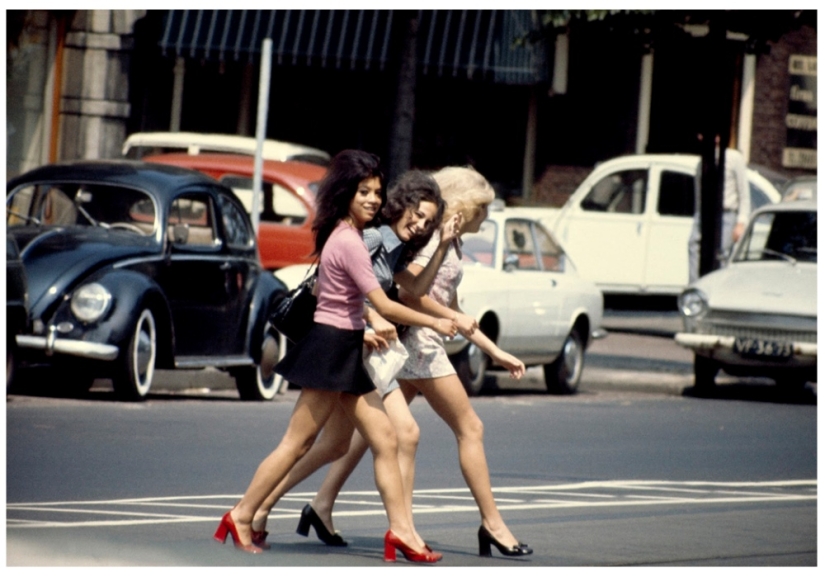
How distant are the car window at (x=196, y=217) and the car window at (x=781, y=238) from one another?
5488 millimetres

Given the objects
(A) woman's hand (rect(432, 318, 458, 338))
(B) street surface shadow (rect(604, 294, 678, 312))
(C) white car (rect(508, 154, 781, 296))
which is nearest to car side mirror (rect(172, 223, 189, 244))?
(A) woman's hand (rect(432, 318, 458, 338))

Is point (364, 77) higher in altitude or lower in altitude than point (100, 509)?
higher

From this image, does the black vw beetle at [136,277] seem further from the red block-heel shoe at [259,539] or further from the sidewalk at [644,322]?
the sidewalk at [644,322]

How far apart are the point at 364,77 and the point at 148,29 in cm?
368

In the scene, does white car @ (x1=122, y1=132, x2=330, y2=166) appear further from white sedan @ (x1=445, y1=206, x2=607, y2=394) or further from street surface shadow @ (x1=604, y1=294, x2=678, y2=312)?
street surface shadow @ (x1=604, y1=294, x2=678, y2=312)

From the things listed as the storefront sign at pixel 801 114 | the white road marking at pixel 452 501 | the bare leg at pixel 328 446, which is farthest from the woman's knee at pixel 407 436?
the storefront sign at pixel 801 114

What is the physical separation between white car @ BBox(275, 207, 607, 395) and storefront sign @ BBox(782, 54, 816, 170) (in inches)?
Result: 453

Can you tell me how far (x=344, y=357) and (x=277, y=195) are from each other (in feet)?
39.1

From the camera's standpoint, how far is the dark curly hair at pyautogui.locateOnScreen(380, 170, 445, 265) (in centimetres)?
723

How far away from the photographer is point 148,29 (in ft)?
79.9

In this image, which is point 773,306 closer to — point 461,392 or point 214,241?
point 214,241

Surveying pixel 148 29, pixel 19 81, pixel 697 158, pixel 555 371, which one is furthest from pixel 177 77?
pixel 555 371

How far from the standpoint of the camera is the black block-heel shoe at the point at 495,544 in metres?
7.29

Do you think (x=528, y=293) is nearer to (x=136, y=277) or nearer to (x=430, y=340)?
(x=136, y=277)
